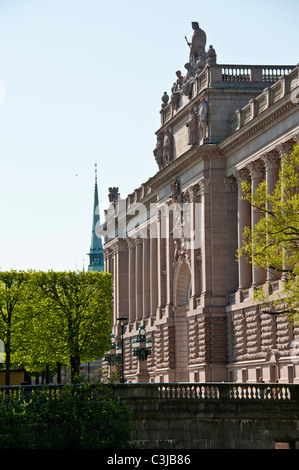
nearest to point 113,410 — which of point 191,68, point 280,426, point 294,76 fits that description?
point 280,426

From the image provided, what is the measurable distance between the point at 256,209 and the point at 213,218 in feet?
32.8

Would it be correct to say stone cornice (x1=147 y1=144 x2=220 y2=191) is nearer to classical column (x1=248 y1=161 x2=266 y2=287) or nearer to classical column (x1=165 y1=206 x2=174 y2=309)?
classical column (x1=165 y1=206 x2=174 y2=309)

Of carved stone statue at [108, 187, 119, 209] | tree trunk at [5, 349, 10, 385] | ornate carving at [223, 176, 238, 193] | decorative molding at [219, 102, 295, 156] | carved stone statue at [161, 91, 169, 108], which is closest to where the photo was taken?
decorative molding at [219, 102, 295, 156]

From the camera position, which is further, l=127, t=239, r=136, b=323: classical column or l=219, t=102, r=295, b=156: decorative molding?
l=127, t=239, r=136, b=323: classical column

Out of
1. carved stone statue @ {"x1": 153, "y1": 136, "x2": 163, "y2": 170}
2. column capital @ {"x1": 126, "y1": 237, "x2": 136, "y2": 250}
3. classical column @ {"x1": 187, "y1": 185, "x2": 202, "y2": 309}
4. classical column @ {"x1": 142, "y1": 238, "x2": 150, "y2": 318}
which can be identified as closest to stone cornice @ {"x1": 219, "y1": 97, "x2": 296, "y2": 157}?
classical column @ {"x1": 187, "y1": 185, "x2": 202, "y2": 309}

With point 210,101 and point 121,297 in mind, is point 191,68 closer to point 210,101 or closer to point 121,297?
point 210,101

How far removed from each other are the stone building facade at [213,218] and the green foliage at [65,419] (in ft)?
82.1

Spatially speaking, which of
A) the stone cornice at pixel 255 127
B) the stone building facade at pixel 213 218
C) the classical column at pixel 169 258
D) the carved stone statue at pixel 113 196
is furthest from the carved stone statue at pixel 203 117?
the carved stone statue at pixel 113 196

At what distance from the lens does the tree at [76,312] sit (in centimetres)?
10106

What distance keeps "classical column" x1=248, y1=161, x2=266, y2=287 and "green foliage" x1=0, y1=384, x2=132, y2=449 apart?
34.5 metres

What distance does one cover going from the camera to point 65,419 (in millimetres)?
55812

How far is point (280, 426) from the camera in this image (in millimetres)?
58188

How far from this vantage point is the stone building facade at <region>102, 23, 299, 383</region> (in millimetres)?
86812
